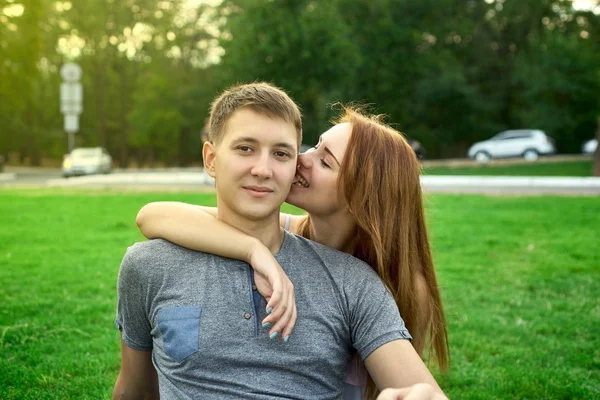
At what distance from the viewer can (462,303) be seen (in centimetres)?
635

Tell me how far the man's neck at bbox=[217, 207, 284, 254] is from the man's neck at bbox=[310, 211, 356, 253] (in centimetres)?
42

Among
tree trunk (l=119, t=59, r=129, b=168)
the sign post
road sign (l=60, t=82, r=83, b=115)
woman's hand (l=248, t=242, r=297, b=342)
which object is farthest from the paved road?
tree trunk (l=119, t=59, r=129, b=168)

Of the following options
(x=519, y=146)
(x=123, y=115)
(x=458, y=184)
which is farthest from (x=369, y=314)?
(x=123, y=115)

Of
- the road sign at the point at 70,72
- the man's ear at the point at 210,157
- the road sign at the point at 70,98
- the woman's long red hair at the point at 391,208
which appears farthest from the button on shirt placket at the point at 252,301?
the road sign at the point at 70,72

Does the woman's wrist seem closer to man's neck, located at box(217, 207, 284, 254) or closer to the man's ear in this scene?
man's neck, located at box(217, 207, 284, 254)

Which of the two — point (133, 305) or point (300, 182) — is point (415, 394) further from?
point (300, 182)

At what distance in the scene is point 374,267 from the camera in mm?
2807

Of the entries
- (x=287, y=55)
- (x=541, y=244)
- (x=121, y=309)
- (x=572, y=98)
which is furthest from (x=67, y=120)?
(x=572, y=98)

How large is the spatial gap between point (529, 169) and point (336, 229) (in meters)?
26.7

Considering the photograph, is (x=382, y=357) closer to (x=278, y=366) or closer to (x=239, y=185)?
(x=278, y=366)

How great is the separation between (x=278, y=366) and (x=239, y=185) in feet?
2.20

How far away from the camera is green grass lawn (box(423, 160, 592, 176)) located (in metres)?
26.1

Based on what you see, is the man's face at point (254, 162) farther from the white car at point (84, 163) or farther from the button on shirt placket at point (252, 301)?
the white car at point (84, 163)

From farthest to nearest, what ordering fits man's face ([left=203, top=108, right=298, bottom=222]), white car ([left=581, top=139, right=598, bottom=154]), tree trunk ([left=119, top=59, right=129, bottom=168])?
tree trunk ([left=119, top=59, right=129, bottom=168])
white car ([left=581, top=139, right=598, bottom=154])
man's face ([left=203, top=108, right=298, bottom=222])
